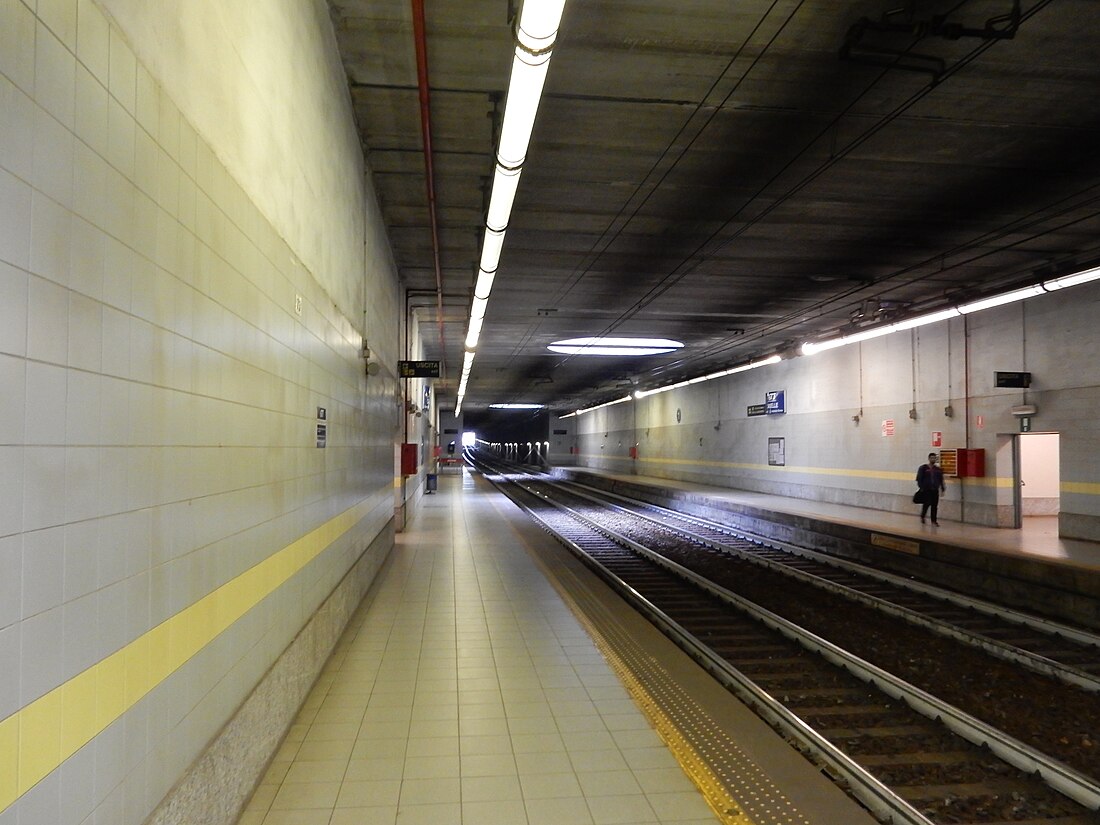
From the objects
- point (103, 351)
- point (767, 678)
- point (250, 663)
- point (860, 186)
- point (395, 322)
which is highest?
point (860, 186)

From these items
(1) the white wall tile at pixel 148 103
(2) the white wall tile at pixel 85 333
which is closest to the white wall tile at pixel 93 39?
(1) the white wall tile at pixel 148 103

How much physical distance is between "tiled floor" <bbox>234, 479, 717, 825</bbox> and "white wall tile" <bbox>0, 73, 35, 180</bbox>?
3.06 meters

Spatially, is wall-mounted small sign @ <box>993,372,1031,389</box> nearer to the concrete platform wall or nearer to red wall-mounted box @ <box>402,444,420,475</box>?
the concrete platform wall

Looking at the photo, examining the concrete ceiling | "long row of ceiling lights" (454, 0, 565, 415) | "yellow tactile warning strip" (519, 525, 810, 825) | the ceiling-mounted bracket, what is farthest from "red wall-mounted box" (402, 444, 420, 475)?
the ceiling-mounted bracket

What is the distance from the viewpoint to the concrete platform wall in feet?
38.5

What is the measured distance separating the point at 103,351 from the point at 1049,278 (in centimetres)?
1176

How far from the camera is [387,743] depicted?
4246 mm

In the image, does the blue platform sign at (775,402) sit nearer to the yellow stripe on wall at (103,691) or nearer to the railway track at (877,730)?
the railway track at (877,730)

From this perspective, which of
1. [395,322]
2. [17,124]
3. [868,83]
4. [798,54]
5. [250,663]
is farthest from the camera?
[395,322]

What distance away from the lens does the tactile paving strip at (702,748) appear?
11.4 feet

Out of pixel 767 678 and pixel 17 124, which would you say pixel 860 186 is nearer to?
pixel 767 678

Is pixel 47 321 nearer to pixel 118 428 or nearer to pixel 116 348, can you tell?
pixel 116 348

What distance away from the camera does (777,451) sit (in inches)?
870

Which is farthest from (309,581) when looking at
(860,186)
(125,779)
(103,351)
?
(860,186)
